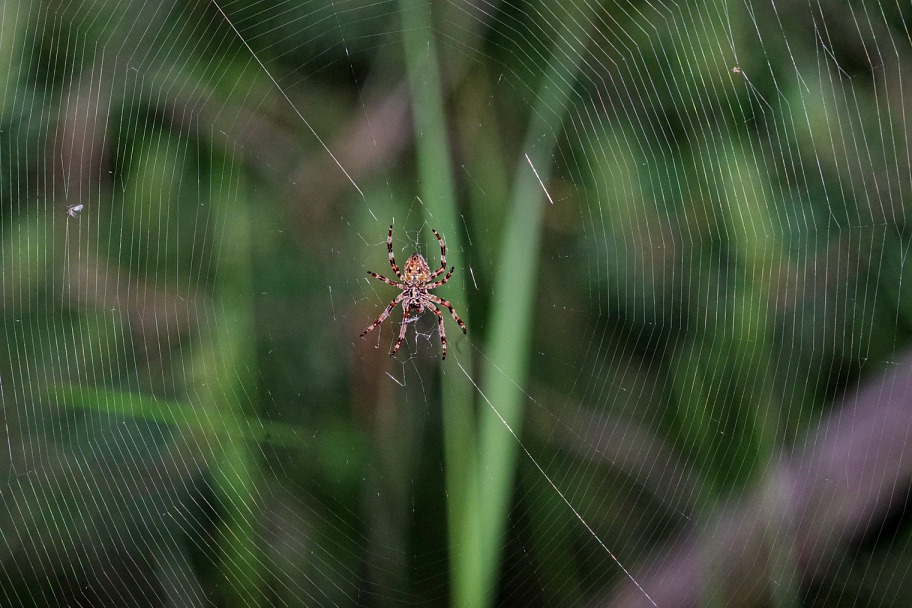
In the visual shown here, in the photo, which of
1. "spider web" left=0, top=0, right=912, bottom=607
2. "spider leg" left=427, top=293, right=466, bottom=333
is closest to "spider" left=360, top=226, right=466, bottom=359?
"spider leg" left=427, top=293, right=466, bottom=333

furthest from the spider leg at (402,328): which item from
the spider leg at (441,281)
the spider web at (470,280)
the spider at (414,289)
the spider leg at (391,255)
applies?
the spider web at (470,280)

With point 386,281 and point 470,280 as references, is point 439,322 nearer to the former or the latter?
point 386,281

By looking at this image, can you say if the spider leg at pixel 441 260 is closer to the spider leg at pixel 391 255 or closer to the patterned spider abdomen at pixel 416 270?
the patterned spider abdomen at pixel 416 270

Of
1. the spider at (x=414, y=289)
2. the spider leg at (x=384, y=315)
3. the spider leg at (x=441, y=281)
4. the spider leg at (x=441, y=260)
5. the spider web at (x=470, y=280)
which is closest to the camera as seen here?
the spider web at (x=470, y=280)

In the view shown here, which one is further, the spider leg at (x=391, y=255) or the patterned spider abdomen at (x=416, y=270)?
the patterned spider abdomen at (x=416, y=270)

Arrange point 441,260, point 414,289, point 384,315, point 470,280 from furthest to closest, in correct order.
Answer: point 414,289 < point 384,315 < point 441,260 < point 470,280

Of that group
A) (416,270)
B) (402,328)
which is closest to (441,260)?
(416,270)
